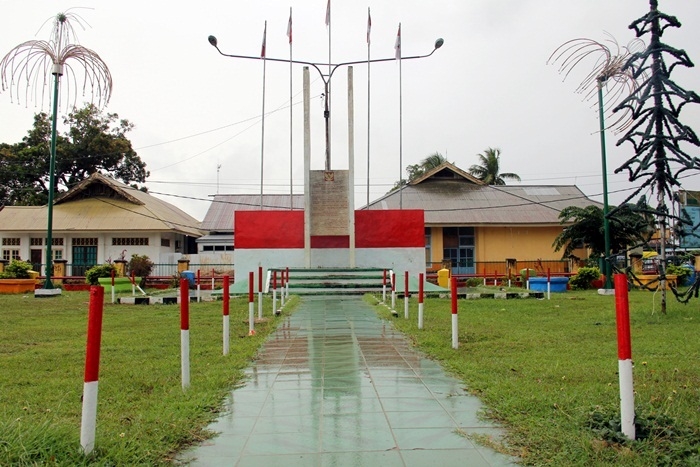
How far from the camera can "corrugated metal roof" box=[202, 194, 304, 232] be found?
1484 inches

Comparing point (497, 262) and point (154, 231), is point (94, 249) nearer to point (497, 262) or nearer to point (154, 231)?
point (154, 231)

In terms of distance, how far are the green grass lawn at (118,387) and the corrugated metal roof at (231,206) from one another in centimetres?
2463

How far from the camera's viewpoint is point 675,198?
426 inches

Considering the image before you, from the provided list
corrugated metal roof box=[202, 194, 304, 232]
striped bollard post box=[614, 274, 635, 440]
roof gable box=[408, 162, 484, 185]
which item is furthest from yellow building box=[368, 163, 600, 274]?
striped bollard post box=[614, 274, 635, 440]

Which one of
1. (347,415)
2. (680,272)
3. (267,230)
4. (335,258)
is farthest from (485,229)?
(347,415)

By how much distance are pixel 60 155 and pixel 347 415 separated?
130 ft

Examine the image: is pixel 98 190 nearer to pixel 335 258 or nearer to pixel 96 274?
pixel 96 274

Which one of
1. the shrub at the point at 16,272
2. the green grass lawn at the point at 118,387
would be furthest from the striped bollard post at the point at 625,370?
the shrub at the point at 16,272

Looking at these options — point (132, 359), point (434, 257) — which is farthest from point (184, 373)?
point (434, 257)

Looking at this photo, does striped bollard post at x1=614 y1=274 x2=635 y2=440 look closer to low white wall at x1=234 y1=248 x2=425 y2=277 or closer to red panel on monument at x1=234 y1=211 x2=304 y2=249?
low white wall at x1=234 y1=248 x2=425 y2=277

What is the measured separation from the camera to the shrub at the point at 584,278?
25.1 meters

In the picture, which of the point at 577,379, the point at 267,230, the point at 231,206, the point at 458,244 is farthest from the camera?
the point at 231,206

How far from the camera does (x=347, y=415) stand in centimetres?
512

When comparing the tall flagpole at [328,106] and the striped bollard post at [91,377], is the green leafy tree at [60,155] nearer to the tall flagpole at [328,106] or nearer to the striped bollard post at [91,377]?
the tall flagpole at [328,106]
